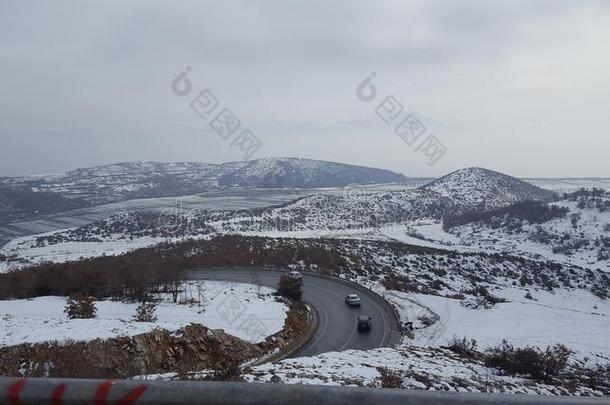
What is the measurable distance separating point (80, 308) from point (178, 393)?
20.2 metres

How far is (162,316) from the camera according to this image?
2192cm

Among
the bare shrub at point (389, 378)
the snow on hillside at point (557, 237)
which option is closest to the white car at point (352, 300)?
the bare shrub at point (389, 378)

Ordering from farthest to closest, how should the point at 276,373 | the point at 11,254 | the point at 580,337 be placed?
1. the point at 11,254
2. the point at 580,337
3. the point at 276,373

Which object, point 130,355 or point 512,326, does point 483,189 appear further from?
point 130,355

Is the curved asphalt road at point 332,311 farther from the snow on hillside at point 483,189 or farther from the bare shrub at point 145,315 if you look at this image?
the snow on hillside at point 483,189

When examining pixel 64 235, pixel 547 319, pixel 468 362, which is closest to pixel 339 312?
pixel 468 362

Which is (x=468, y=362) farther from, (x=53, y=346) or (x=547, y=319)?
(x=53, y=346)

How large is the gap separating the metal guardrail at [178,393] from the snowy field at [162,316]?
1446 cm

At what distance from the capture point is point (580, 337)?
2488 cm

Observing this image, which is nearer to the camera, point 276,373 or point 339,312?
point 276,373

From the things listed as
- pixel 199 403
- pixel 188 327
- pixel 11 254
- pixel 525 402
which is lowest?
pixel 11 254

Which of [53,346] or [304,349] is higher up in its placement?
[53,346]

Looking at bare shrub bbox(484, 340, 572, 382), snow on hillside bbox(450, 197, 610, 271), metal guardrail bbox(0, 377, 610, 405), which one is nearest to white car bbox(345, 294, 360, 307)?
bare shrub bbox(484, 340, 572, 382)

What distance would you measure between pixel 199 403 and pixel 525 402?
1823 mm
